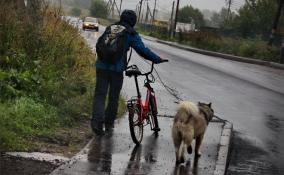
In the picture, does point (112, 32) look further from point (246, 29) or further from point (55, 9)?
point (246, 29)

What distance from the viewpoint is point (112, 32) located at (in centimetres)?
916

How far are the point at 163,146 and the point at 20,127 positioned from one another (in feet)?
7.11

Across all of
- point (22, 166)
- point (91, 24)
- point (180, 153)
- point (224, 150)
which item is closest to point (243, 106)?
point (224, 150)

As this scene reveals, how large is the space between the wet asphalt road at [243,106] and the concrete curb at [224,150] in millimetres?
149

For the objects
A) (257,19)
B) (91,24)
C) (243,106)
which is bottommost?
(91,24)

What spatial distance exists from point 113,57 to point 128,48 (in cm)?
36

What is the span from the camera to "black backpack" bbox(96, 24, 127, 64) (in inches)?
358

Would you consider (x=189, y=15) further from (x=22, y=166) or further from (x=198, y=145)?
(x=22, y=166)

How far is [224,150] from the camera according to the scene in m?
9.70

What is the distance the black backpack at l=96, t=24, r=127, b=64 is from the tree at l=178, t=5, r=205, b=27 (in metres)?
101

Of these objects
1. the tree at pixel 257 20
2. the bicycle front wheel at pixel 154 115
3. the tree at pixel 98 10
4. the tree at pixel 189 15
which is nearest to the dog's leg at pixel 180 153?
the bicycle front wheel at pixel 154 115

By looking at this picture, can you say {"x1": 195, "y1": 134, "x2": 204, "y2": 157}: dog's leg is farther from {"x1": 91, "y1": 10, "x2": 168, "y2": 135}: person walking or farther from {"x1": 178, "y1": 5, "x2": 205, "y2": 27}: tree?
{"x1": 178, "y1": 5, "x2": 205, "y2": 27}: tree

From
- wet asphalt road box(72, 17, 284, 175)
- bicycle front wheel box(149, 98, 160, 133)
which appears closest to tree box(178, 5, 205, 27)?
wet asphalt road box(72, 17, 284, 175)

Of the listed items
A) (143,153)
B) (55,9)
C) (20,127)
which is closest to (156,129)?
(143,153)
